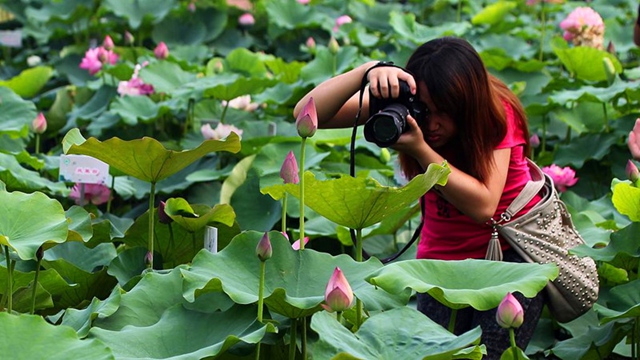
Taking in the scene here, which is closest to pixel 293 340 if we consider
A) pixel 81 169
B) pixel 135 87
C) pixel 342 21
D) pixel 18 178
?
pixel 81 169

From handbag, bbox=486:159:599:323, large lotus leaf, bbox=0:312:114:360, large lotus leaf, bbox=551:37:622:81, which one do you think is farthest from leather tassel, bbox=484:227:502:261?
large lotus leaf, bbox=551:37:622:81

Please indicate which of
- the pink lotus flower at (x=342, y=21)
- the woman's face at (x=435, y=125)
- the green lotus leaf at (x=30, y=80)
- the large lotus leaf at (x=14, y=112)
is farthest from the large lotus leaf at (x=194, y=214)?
the pink lotus flower at (x=342, y=21)

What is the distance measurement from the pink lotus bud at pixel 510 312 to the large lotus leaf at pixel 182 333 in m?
0.32

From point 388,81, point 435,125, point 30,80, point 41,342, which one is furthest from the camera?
point 30,80

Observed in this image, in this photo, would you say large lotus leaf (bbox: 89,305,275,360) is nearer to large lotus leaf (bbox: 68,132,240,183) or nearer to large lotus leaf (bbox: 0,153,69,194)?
large lotus leaf (bbox: 68,132,240,183)

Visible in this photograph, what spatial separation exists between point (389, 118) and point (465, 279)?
11.1 inches

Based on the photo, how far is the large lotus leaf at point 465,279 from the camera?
156 centimetres

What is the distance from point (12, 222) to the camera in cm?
179

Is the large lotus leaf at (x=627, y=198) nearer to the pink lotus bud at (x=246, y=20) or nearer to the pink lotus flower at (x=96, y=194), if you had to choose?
the pink lotus flower at (x=96, y=194)

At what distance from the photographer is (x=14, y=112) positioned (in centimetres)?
327

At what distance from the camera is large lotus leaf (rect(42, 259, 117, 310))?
6.93 feet

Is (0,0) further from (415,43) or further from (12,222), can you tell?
(12,222)

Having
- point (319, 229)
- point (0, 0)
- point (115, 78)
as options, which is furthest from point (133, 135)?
point (0, 0)

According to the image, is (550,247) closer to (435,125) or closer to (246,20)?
(435,125)
